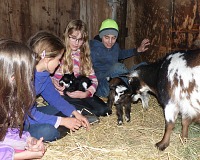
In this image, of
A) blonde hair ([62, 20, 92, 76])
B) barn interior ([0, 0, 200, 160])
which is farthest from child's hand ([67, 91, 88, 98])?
barn interior ([0, 0, 200, 160])

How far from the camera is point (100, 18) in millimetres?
5855

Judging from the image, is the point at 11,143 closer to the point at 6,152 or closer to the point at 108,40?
the point at 6,152

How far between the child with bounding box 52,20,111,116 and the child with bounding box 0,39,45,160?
5.64ft

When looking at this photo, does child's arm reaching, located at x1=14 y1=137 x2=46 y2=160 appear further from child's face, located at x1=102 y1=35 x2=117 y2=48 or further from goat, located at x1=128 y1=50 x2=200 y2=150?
child's face, located at x1=102 y1=35 x2=117 y2=48

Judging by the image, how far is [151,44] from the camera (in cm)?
537

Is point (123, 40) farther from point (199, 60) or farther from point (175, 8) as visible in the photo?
point (199, 60)

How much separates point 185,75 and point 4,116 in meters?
2.13

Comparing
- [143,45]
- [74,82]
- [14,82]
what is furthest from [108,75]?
[14,82]

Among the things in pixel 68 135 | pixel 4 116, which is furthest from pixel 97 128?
pixel 4 116

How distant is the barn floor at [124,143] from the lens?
338cm

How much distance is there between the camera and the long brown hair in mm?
2420

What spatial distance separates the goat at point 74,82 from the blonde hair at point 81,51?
10cm

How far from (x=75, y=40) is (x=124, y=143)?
1737mm

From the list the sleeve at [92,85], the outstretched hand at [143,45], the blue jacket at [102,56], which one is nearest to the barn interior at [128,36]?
the outstretched hand at [143,45]
